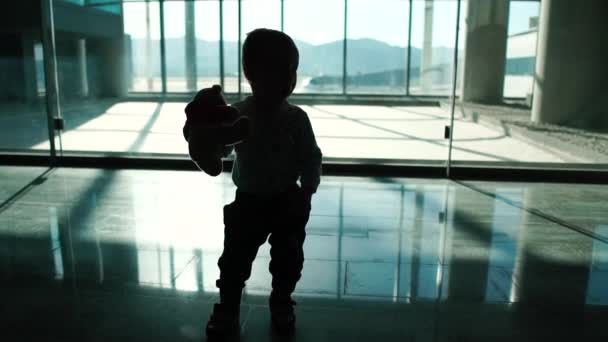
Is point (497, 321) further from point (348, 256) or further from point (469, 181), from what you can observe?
point (469, 181)

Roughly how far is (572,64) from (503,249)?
3157 mm

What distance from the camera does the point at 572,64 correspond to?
5.11m

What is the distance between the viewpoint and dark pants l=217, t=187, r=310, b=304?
1.80 meters

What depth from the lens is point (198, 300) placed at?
2.25 metres

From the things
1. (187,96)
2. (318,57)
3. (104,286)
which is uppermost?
(318,57)

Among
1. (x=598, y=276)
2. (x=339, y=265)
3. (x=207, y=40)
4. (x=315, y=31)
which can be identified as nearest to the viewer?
(x=598, y=276)

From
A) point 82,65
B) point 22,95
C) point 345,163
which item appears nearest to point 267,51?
point 345,163

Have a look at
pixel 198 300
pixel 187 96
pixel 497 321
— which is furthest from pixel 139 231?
pixel 187 96

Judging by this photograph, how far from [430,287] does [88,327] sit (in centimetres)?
165

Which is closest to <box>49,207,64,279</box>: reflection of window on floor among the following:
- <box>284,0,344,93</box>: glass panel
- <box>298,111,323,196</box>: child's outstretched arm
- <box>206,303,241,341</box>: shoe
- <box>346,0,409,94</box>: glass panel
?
<box>206,303,241,341</box>: shoe

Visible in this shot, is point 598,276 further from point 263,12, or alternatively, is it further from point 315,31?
point 263,12

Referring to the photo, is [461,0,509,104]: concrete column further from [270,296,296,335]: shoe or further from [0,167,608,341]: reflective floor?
[270,296,296,335]: shoe

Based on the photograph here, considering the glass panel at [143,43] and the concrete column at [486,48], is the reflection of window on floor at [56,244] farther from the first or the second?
the concrete column at [486,48]

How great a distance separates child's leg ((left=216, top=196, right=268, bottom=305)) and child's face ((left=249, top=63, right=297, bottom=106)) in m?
0.41
